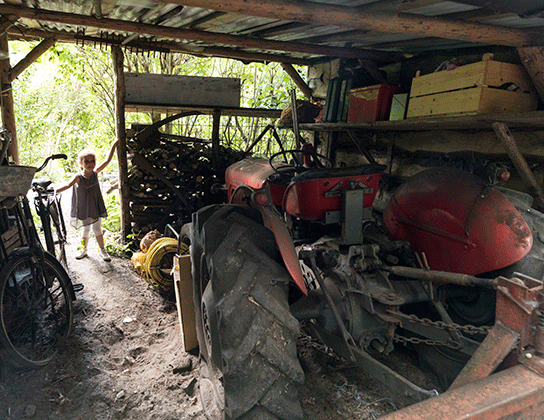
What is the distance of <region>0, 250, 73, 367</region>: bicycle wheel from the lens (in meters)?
2.63

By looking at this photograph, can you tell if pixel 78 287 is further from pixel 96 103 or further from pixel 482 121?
pixel 96 103

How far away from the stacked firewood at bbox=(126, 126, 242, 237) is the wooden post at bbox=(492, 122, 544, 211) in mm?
3796

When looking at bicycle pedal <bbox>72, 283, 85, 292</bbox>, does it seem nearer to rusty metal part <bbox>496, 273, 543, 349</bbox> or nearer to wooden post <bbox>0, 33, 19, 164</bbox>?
wooden post <bbox>0, 33, 19, 164</bbox>

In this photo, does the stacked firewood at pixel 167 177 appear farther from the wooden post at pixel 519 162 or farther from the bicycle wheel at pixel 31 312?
the wooden post at pixel 519 162

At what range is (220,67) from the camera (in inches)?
386

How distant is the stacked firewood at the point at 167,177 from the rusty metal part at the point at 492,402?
484 cm

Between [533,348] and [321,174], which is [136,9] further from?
[533,348]

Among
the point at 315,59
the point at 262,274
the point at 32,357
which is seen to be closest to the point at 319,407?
the point at 262,274

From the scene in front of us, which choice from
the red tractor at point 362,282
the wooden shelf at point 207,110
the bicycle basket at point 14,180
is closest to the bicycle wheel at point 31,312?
the bicycle basket at point 14,180

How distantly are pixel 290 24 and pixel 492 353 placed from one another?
333 centimetres

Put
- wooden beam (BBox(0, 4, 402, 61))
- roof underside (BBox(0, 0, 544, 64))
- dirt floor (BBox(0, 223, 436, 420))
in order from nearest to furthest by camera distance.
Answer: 1. roof underside (BBox(0, 0, 544, 64))
2. dirt floor (BBox(0, 223, 436, 420))
3. wooden beam (BBox(0, 4, 402, 61))

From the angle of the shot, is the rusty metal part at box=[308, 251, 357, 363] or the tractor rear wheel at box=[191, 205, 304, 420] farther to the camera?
the rusty metal part at box=[308, 251, 357, 363]

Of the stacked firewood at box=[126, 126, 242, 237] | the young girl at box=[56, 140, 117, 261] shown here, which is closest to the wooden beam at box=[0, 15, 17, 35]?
the young girl at box=[56, 140, 117, 261]

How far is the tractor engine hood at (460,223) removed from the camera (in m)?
2.15
